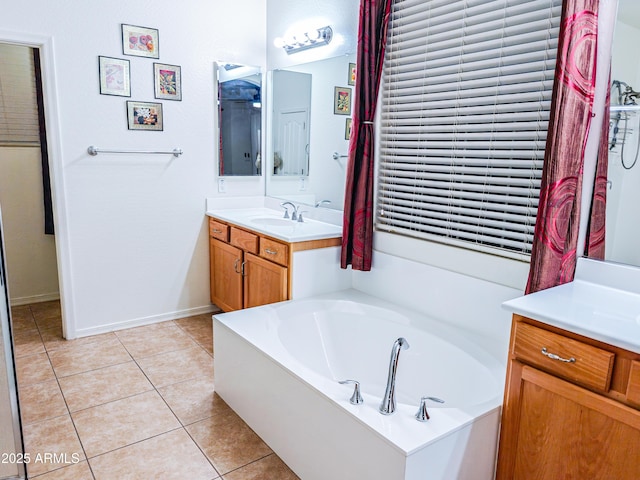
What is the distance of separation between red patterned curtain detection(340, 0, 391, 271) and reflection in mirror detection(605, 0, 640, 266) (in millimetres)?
1230

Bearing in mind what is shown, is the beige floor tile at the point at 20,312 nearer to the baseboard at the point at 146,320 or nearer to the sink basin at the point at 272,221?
the baseboard at the point at 146,320

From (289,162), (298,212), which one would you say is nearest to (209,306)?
(298,212)

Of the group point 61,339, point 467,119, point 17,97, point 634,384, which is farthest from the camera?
point 17,97

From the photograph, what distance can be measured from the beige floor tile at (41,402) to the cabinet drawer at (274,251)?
135cm

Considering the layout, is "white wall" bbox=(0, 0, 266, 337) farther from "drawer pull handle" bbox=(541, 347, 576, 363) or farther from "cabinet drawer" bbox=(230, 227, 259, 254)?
"drawer pull handle" bbox=(541, 347, 576, 363)

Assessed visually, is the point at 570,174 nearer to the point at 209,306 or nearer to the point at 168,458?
the point at 168,458

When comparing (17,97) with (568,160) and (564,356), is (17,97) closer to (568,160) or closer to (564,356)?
(568,160)

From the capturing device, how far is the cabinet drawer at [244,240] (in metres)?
3.11

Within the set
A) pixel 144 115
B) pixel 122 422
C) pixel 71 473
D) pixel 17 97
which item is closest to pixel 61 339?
pixel 122 422

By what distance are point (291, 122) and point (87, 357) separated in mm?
2120

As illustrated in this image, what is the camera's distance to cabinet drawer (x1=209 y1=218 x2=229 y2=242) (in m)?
3.49

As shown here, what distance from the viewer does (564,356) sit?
1482mm

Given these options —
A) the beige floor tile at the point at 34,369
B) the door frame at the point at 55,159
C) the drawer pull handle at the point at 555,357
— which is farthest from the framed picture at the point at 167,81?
the drawer pull handle at the point at 555,357

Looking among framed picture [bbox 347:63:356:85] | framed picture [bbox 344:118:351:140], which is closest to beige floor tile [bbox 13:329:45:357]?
framed picture [bbox 344:118:351:140]
